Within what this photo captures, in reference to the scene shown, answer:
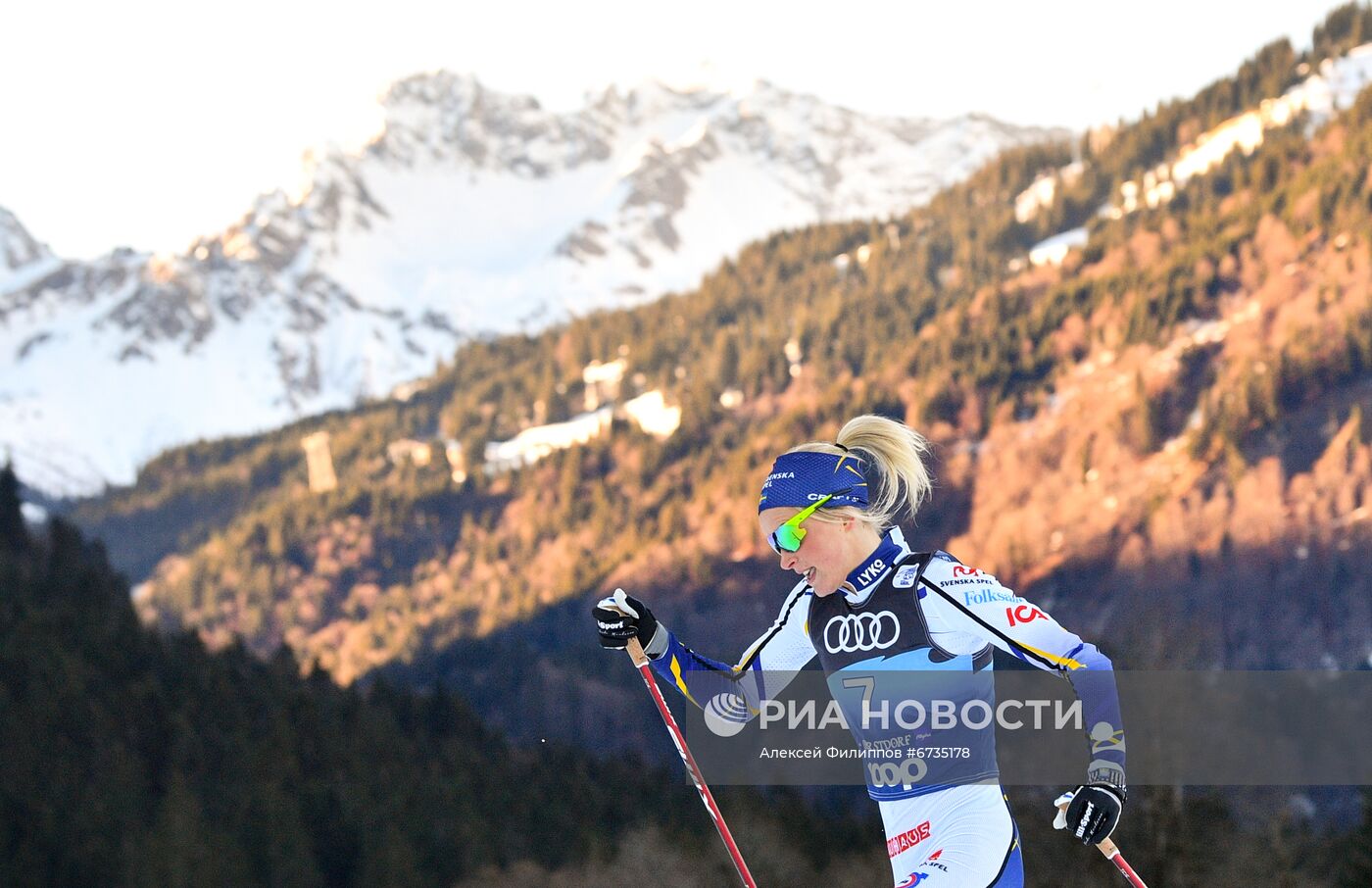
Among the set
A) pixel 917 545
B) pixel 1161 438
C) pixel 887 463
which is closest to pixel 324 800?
pixel 887 463

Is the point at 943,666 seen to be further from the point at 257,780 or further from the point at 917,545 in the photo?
the point at 917,545

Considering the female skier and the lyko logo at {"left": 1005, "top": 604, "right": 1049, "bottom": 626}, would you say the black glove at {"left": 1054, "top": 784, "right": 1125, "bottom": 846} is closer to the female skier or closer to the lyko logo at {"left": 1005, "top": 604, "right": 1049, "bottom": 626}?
the female skier

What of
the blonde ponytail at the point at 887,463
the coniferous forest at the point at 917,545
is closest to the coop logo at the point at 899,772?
the blonde ponytail at the point at 887,463

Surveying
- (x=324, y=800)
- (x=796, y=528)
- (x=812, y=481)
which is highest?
(x=812, y=481)

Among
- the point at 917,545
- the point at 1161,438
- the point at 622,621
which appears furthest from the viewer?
the point at 917,545

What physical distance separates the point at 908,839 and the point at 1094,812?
0.85m

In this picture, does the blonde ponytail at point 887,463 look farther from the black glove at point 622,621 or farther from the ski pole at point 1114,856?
the ski pole at point 1114,856

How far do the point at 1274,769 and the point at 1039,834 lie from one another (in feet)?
166

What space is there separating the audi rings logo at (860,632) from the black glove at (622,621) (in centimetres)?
105

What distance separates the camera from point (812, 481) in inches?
246

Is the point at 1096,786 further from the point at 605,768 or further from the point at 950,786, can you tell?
the point at 605,768

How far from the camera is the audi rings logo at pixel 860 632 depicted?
6.30m

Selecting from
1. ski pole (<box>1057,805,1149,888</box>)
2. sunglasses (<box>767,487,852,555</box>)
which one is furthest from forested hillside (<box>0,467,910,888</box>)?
sunglasses (<box>767,487,852,555</box>)

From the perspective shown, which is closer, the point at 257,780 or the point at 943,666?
the point at 943,666
